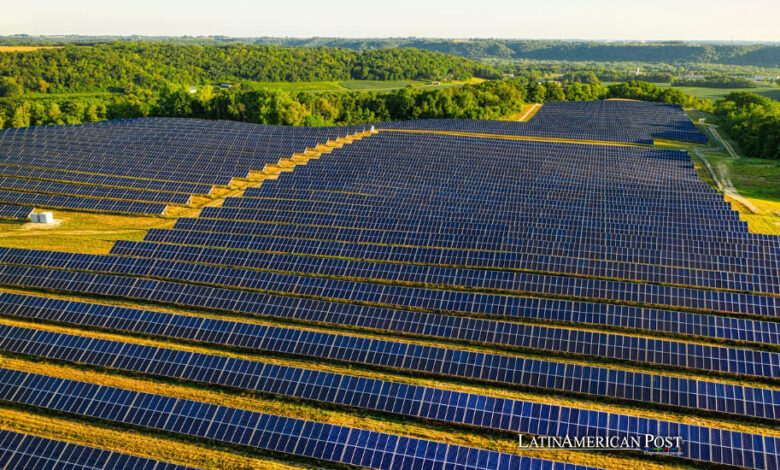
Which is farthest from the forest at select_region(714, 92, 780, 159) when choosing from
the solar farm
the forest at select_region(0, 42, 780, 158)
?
the solar farm

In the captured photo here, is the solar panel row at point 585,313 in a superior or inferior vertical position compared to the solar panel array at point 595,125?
inferior

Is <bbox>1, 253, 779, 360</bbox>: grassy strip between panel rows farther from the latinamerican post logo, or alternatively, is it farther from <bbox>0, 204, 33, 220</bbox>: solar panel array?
<bbox>0, 204, 33, 220</bbox>: solar panel array

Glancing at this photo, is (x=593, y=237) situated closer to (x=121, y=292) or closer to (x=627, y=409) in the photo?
(x=627, y=409)

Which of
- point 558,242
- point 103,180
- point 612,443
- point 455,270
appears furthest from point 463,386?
point 103,180

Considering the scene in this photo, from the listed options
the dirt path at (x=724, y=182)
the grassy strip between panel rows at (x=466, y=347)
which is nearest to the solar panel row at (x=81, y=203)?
the grassy strip between panel rows at (x=466, y=347)

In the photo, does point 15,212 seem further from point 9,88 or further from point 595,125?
point 9,88

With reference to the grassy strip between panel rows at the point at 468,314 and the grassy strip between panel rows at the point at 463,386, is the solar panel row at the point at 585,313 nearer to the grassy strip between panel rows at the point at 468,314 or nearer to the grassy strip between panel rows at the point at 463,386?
the grassy strip between panel rows at the point at 468,314
